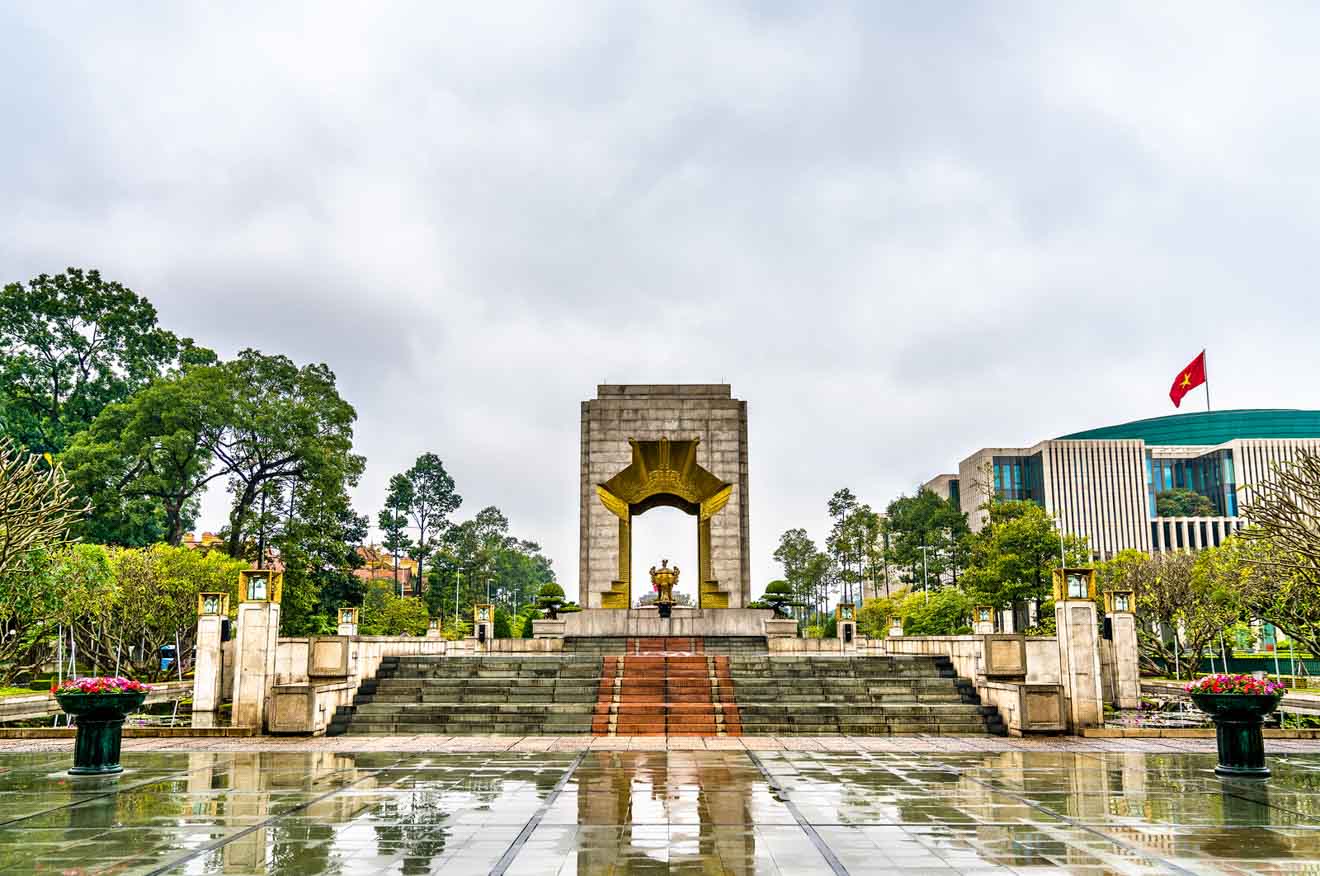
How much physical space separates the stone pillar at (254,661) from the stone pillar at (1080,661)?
1386cm

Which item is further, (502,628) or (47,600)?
(502,628)

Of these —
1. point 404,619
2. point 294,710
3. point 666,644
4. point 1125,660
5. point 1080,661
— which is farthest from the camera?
point 404,619

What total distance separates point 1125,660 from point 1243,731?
467 inches

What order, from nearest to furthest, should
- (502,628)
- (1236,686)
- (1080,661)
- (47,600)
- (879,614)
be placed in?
(1236,686) < (1080,661) < (47,600) < (502,628) < (879,614)

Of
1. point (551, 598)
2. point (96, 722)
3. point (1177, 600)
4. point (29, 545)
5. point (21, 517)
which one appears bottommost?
point (96, 722)

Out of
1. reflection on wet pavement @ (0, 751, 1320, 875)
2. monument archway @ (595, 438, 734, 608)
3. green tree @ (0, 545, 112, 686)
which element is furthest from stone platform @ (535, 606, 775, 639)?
reflection on wet pavement @ (0, 751, 1320, 875)

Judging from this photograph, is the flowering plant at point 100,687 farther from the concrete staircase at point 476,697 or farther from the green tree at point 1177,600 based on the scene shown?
the green tree at point 1177,600

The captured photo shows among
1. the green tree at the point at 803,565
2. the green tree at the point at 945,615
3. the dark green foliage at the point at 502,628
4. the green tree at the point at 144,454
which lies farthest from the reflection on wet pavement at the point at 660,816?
the green tree at the point at 803,565

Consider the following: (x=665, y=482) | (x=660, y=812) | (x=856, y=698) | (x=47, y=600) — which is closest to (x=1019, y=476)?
(x=665, y=482)

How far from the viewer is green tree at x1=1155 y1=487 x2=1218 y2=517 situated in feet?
304

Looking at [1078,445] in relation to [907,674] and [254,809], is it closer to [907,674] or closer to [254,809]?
[907,674]

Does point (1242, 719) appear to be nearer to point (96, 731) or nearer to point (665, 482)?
point (96, 731)

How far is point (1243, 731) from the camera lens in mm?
11320

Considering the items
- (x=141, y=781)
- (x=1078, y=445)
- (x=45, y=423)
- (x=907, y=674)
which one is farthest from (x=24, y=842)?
(x=1078, y=445)
